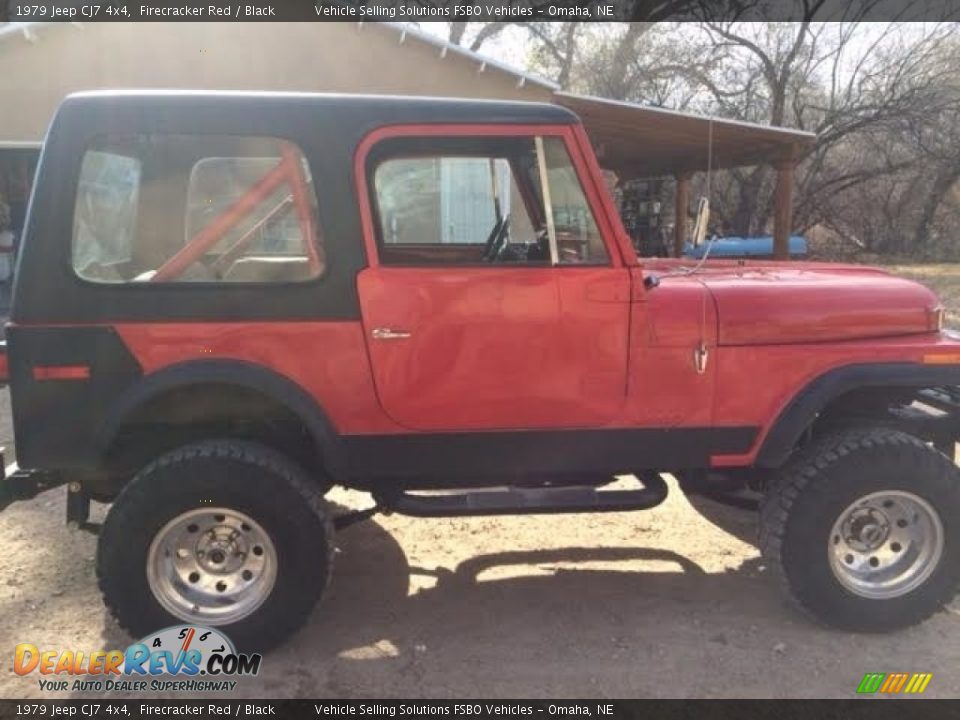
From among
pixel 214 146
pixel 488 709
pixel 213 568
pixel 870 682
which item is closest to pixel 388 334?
pixel 214 146

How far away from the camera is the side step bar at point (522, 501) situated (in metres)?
3.01

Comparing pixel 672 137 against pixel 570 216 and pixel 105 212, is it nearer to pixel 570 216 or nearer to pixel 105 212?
pixel 570 216

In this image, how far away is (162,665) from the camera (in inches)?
111

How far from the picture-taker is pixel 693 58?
19.1m

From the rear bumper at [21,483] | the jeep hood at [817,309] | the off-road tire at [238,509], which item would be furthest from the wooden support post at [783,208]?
the rear bumper at [21,483]

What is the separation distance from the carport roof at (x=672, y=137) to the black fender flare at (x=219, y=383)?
6591mm

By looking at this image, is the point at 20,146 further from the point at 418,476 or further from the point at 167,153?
the point at 418,476

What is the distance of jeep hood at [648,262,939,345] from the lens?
295cm

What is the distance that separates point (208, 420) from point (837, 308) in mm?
2576

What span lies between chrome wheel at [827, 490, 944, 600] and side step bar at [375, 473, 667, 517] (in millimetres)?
768

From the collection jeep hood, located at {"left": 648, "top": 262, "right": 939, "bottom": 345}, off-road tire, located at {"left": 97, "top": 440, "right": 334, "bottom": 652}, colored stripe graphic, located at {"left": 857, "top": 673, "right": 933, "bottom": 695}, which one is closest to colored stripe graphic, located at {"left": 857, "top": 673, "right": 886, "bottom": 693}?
colored stripe graphic, located at {"left": 857, "top": 673, "right": 933, "bottom": 695}

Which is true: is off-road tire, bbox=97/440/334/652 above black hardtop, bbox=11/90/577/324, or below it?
below

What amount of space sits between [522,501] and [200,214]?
5.66ft

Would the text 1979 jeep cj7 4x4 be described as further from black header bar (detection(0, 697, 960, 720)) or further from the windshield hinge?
black header bar (detection(0, 697, 960, 720))
